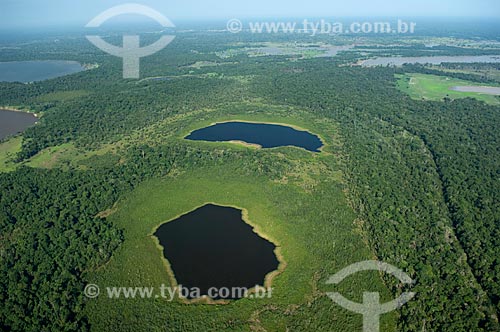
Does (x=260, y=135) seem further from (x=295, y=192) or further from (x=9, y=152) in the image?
(x=9, y=152)

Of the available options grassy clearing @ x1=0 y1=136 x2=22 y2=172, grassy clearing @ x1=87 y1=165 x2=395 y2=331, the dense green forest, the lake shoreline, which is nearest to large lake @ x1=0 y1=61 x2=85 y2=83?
the dense green forest

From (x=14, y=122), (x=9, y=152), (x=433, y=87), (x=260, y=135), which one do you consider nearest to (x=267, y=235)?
(x=260, y=135)

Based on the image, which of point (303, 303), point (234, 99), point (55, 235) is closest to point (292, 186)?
point (303, 303)

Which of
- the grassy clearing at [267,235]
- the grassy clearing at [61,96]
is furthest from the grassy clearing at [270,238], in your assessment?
the grassy clearing at [61,96]

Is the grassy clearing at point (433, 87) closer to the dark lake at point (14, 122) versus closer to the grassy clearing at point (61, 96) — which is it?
the grassy clearing at point (61, 96)

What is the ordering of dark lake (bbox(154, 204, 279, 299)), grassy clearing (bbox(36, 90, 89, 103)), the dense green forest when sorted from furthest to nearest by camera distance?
grassy clearing (bbox(36, 90, 89, 103)), dark lake (bbox(154, 204, 279, 299)), the dense green forest

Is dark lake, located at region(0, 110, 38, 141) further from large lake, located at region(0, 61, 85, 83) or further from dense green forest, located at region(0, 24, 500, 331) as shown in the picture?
large lake, located at region(0, 61, 85, 83)
